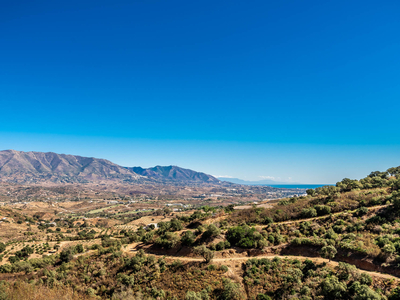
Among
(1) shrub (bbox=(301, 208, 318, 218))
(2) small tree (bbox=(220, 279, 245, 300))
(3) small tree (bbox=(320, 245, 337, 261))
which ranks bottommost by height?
(2) small tree (bbox=(220, 279, 245, 300))

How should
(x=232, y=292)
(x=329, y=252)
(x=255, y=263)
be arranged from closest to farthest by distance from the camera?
(x=232, y=292)
(x=329, y=252)
(x=255, y=263)

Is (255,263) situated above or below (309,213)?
below

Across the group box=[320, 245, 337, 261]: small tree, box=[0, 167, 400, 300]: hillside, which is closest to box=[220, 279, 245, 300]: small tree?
box=[0, 167, 400, 300]: hillside

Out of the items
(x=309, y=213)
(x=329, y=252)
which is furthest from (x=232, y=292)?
(x=309, y=213)

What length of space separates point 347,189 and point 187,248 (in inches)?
1917

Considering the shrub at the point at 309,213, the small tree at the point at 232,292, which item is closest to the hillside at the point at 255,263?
the small tree at the point at 232,292

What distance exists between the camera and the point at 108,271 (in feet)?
107

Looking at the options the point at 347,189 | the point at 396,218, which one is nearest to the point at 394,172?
the point at 347,189

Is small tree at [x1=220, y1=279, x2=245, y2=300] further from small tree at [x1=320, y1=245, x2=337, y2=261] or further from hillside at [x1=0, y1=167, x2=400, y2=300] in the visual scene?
small tree at [x1=320, y1=245, x2=337, y2=261]

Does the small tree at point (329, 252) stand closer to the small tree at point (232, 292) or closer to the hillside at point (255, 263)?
the hillside at point (255, 263)

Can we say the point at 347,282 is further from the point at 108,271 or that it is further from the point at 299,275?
the point at 108,271

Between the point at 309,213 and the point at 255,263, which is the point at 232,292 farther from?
the point at 309,213

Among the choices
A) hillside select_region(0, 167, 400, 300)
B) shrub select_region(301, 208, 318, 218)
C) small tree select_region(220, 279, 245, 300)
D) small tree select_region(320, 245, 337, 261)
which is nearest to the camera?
hillside select_region(0, 167, 400, 300)

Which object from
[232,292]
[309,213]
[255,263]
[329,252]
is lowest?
[232,292]
